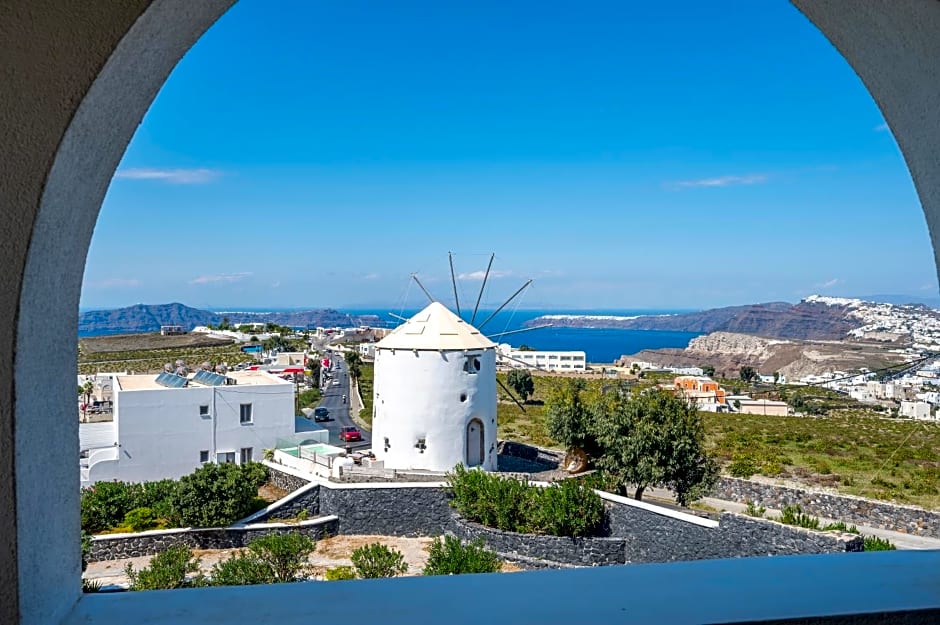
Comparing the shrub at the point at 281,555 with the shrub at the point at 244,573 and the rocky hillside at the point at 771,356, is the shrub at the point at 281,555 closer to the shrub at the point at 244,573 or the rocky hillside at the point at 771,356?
the shrub at the point at 244,573

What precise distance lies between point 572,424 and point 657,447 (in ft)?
7.55

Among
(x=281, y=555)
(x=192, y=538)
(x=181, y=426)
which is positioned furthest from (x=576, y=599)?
(x=181, y=426)

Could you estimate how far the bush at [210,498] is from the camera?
1131cm

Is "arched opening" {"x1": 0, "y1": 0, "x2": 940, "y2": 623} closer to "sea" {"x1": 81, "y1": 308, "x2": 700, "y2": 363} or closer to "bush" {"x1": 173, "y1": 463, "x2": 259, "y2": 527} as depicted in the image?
"bush" {"x1": 173, "y1": 463, "x2": 259, "y2": 527}

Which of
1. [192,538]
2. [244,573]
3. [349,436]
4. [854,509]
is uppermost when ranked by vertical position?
[244,573]

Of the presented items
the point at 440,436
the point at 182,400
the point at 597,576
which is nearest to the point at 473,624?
the point at 597,576

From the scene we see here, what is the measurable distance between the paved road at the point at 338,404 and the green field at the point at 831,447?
5.61 meters

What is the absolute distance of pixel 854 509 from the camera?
11375 mm

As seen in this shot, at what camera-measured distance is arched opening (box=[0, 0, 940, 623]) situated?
0.98 m

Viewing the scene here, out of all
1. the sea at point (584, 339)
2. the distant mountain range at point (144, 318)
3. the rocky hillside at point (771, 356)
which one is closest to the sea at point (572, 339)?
the sea at point (584, 339)

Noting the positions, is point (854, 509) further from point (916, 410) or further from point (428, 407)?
point (916, 410)

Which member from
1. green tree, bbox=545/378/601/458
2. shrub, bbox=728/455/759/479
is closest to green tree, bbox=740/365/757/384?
shrub, bbox=728/455/759/479

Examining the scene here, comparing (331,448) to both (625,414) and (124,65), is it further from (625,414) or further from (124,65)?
(124,65)

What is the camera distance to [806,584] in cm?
125
